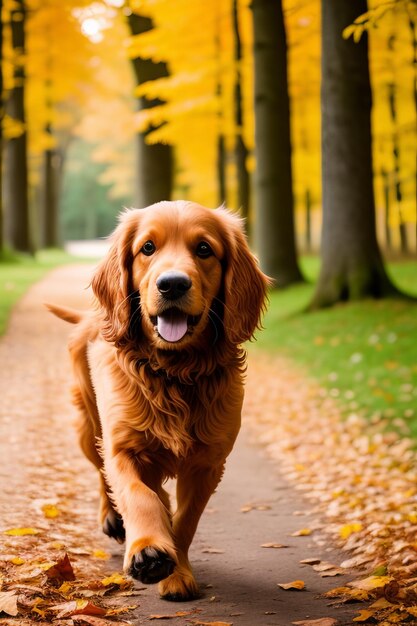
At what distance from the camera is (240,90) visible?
20.7 metres

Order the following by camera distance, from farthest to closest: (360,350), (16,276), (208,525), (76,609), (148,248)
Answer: (16,276) → (360,350) → (208,525) → (148,248) → (76,609)

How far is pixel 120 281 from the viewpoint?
13.4 feet

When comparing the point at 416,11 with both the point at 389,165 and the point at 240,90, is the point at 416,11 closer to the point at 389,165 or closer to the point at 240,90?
the point at 240,90

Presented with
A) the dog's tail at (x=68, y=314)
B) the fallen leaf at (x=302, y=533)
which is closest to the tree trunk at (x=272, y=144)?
the dog's tail at (x=68, y=314)

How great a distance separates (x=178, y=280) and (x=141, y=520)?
1076mm

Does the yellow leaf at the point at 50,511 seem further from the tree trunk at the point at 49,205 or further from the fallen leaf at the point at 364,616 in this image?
the tree trunk at the point at 49,205

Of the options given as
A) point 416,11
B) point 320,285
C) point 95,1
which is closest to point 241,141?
point 95,1

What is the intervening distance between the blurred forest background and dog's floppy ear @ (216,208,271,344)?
317 cm

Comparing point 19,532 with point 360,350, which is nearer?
point 19,532

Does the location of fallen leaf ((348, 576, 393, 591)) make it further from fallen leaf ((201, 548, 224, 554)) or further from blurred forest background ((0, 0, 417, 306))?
blurred forest background ((0, 0, 417, 306))

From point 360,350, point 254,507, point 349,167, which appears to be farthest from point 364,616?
point 349,167

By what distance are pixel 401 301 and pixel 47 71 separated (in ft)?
60.2

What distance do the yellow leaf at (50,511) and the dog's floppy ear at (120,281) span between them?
1587mm

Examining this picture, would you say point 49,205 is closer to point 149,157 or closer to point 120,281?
point 149,157
